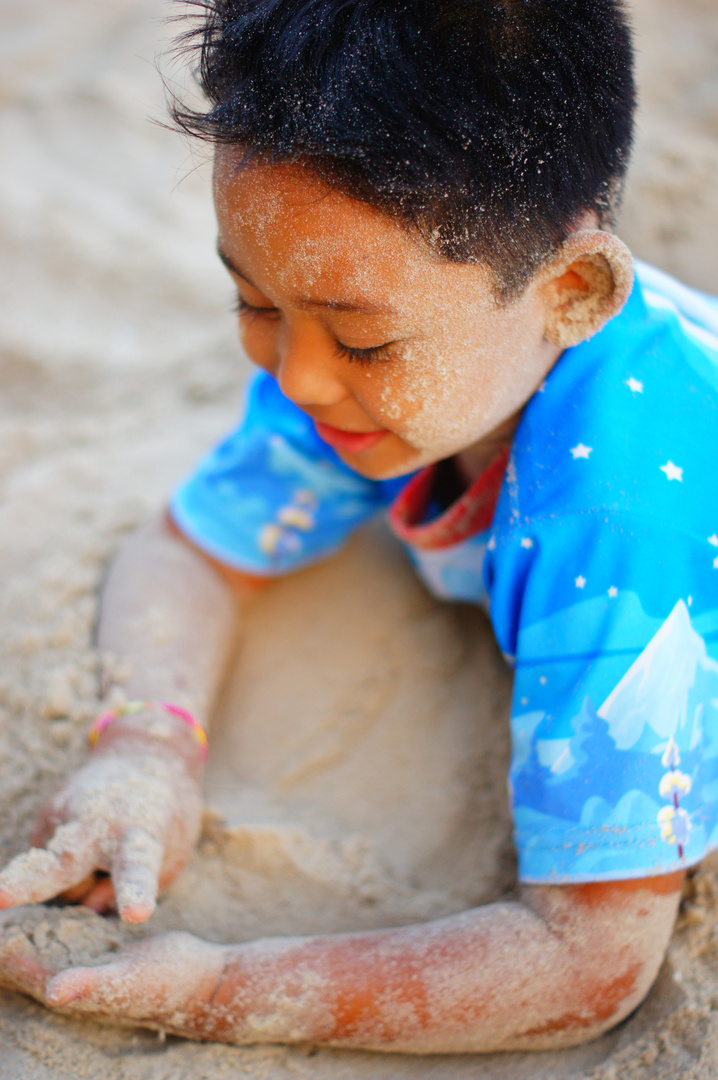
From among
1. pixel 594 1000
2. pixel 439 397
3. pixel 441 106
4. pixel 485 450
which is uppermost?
pixel 441 106

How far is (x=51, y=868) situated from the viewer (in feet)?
3.30

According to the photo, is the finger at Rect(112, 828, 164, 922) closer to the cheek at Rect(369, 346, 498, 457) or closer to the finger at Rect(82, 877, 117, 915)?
the finger at Rect(82, 877, 117, 915)

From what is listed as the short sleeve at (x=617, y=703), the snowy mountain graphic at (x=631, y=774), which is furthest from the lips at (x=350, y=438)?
the snowy mountain graphic at (x=631, y=774)

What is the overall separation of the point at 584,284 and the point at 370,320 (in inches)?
10.3

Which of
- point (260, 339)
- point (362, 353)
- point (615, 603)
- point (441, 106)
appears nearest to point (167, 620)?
point (260, 339)

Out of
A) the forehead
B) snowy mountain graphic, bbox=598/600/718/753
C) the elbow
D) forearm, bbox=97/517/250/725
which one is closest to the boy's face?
the forehead

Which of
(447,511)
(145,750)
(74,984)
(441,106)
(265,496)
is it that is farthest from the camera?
(265,496)

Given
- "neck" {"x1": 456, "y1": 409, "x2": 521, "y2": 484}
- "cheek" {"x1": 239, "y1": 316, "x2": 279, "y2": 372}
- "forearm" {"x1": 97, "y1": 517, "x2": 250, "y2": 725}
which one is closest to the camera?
"cheek" {"x1": 239, "y1": 316, "x2": 279, "y2": 372}

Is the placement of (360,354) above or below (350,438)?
above

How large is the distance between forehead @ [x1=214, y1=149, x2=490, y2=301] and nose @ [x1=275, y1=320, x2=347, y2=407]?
2.5 inches

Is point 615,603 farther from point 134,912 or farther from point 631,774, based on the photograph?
point 134,912

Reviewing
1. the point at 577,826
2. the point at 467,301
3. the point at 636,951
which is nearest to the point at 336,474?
the point at 467,301

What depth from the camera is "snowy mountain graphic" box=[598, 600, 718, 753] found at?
0.93 meters

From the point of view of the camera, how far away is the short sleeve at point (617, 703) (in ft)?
3.06
